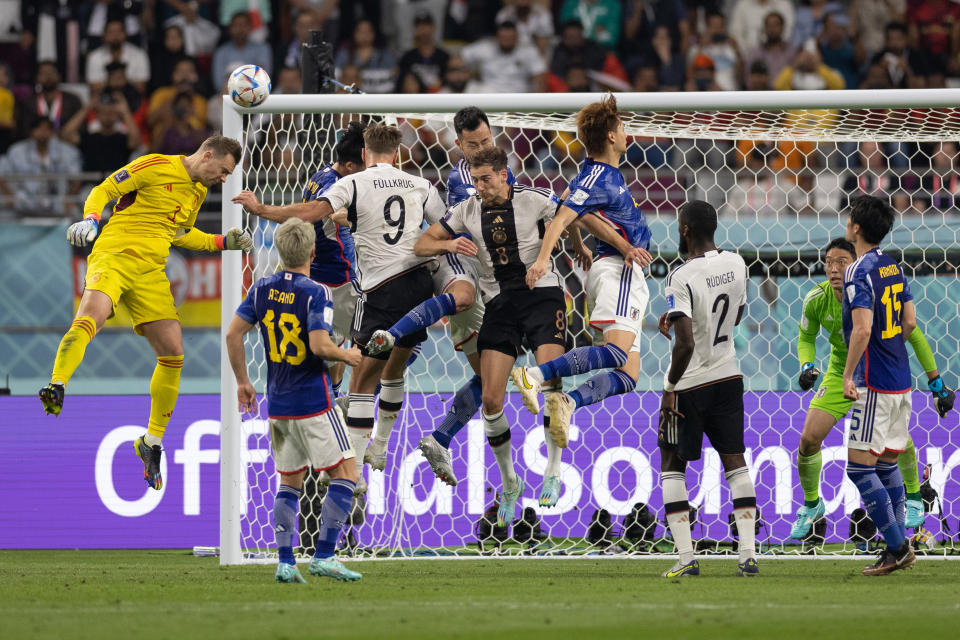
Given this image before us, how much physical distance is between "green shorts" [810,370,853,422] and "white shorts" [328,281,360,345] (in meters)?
3.34

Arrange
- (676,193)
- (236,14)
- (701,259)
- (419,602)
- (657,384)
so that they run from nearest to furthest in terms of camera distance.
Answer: (419,602), (701,259), (657,384), (676,193), (236,14)

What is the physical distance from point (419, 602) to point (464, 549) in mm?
3500

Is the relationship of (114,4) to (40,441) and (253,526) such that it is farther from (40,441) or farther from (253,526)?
(253,526)

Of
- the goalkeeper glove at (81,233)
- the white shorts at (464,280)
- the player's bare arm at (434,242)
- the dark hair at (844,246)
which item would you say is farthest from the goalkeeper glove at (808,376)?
the goalkeeper glove at (81,233)

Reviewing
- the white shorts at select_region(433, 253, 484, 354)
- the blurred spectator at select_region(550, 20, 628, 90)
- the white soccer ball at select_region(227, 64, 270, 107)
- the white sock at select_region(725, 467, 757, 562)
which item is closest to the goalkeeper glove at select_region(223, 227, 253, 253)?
the white soccer ball at select_region(227, 64, 270, 107)

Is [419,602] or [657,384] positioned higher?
[657,384]

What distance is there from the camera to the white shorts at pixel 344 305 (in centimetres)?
941

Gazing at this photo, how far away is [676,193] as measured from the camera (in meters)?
11.7

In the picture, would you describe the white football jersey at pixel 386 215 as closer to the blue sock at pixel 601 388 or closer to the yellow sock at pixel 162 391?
the yellow sock at pixel 162 391

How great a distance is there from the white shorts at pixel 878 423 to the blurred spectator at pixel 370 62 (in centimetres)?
872

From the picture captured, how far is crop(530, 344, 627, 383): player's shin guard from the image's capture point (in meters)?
7.66

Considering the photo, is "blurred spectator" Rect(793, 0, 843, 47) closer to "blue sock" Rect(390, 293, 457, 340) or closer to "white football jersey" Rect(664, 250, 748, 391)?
"blue sock" Rect(390, 293, 457, 340)

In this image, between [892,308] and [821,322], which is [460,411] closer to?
[821,322]

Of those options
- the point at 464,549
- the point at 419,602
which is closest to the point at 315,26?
the point at 464,549
